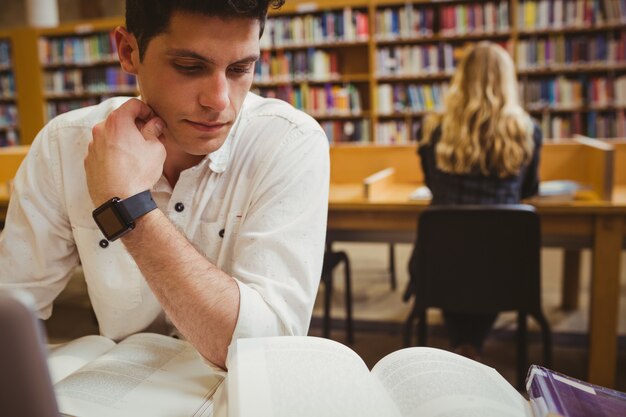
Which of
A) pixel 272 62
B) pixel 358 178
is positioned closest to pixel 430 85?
pixel 272 62

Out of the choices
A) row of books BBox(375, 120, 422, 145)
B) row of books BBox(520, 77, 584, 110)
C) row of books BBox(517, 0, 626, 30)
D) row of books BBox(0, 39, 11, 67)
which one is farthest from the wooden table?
row of books BBox(0, 39, 11, 67)

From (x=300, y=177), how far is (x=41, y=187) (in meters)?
0.47

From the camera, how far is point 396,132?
18.4 feet

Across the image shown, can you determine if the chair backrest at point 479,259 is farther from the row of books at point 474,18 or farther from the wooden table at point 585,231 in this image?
the row of books at point 474,18

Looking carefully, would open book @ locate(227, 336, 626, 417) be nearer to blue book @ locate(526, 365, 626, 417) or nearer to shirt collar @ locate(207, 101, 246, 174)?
blue book @ locate(526, 365, 626, 417)

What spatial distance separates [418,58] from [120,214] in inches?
194

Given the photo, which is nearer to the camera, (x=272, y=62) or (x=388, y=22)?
(x=388, y=22)

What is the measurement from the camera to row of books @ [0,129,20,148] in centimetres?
693

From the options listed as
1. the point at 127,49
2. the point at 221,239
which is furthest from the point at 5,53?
the point at 221,239

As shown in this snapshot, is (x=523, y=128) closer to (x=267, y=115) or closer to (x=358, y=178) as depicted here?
(x=358, y=178)

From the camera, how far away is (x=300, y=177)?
0.96 meters

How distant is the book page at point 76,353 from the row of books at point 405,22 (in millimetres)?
4907

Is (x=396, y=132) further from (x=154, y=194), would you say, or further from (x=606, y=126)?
(x=154, y=194)

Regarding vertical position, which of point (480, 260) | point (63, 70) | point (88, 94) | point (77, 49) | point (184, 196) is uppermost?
point (77, 49)
